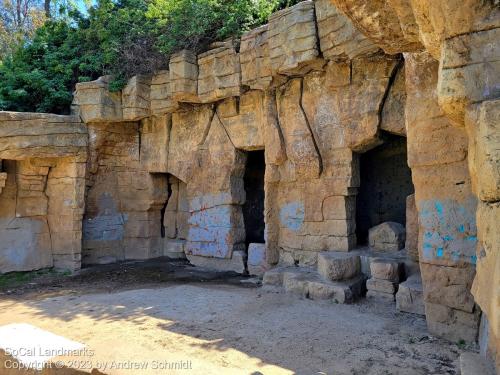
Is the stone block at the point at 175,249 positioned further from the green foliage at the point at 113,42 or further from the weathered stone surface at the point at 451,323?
the weathered stone surface at the point at 451,323

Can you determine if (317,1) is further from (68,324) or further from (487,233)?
(68,324)

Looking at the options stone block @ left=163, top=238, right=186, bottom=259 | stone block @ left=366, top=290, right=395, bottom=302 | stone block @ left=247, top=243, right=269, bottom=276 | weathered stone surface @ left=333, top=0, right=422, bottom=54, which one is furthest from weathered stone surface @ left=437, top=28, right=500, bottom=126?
stone block @ left=163, top=238, right=186, bottom=259

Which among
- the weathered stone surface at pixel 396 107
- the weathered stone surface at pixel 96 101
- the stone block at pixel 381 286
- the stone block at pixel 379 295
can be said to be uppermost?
the weathered stone surface at pixel 96 101

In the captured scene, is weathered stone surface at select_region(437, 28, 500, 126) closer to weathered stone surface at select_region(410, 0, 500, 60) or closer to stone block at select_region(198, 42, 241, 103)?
weathered stone surface at select_region(410, 0, 500, 60)

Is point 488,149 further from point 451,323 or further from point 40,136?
point 40,136

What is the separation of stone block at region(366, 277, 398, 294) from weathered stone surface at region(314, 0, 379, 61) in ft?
11.0

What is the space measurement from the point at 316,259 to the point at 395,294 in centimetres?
175

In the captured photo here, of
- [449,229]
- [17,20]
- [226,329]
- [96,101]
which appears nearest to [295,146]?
[449,229]

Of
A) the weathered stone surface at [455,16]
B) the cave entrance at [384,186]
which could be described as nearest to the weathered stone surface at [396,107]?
the cave entrance at [384,186]

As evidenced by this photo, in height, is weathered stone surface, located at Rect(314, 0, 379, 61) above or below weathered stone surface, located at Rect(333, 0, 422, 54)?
above

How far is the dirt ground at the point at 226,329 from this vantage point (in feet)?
11.3

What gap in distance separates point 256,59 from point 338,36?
5.47 feet

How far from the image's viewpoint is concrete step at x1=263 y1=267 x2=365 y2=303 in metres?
5.47

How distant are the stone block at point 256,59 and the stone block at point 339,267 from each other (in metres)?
3.35
